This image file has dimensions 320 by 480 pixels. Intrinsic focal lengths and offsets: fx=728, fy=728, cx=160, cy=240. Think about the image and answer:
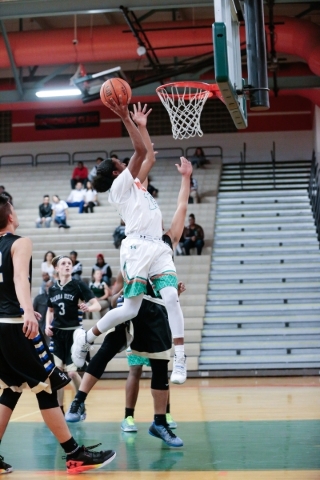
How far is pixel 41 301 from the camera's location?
646 inches

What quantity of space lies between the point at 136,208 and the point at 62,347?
339 centimetres

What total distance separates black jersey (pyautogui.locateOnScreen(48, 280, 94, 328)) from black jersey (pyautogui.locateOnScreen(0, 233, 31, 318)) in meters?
3.74

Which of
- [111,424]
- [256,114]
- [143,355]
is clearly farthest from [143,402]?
[256,114]

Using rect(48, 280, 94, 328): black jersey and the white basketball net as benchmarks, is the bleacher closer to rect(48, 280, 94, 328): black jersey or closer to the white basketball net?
rect(48, 280, 94, 328): black jersey

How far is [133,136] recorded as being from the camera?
6477mm

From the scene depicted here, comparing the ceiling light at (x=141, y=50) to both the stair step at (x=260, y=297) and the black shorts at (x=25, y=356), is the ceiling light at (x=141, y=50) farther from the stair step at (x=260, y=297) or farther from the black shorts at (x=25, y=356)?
the black shorts at (x=25, y=356)

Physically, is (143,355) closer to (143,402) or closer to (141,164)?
(141,164)

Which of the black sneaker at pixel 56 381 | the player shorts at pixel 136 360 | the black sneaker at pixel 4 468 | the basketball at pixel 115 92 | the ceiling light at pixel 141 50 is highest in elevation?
the ceiling light at pixel 141 50

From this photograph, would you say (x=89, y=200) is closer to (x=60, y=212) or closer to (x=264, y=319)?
(x=60, y=212)

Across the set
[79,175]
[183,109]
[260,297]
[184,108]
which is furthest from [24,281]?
[79,175]

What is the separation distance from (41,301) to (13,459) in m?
10.3

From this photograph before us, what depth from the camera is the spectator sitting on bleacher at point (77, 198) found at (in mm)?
23041

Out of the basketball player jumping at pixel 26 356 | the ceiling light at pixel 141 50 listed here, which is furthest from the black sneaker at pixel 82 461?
the ceiling light at pixel 141 50

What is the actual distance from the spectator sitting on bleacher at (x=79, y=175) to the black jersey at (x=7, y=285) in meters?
18.5
